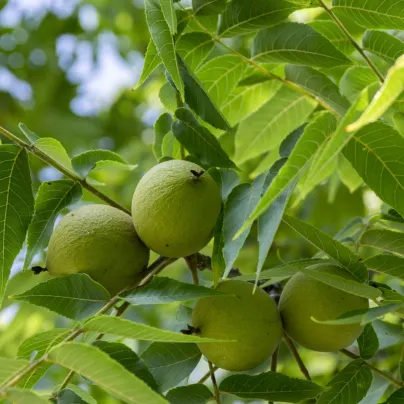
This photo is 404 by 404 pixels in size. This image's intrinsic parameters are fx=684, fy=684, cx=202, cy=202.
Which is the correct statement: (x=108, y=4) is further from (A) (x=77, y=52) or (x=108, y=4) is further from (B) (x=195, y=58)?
(B) (x=195, y=58)

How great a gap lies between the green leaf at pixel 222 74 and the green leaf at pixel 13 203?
593mm

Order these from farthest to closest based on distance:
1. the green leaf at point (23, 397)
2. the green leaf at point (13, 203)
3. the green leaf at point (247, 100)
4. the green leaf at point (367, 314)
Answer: the green leaf at point (247, 100), the green leaf at point (13, 203), the green leaf at point (367, 314), the green leaf at point (23, 397)

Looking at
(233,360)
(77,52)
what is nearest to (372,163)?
(233,360)

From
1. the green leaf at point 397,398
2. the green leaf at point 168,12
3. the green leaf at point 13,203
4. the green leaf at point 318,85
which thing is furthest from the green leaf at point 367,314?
the green leaf at point 13,203

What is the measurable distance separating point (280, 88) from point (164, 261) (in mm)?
722

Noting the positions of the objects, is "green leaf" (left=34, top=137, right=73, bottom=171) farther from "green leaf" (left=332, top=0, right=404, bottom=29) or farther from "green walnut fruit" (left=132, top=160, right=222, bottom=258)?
"green leaf" (left=332, top=0, right=404, bottom=29)

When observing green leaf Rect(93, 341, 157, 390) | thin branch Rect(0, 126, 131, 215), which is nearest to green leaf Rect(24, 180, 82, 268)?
thin branch Rect(0, 126, 131, 215)

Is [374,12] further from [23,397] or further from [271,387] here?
[23,397]

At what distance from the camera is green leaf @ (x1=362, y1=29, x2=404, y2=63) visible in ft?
6.47

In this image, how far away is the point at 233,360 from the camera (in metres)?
1.75

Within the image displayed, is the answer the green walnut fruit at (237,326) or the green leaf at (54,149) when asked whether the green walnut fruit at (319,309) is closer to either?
the green walnut fruit at (237,326)

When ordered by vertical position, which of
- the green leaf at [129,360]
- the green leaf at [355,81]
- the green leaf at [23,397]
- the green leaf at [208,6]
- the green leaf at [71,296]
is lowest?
the green leaf at [129,360]

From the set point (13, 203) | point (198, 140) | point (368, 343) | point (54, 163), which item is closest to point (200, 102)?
point (198, 140)

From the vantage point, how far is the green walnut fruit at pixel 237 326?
1729mm
